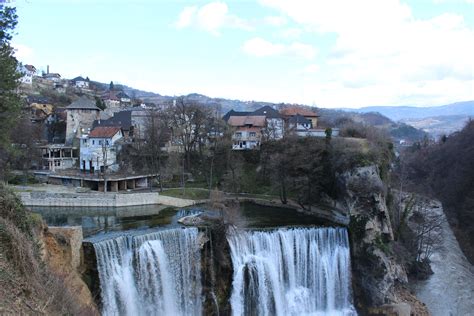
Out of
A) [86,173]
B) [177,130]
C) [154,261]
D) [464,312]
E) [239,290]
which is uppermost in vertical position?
[177,130]

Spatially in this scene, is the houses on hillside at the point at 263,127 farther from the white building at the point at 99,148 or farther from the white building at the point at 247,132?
the white building at the point at 99,148

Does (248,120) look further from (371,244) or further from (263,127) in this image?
(371,244)

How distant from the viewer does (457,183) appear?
46.3 metres

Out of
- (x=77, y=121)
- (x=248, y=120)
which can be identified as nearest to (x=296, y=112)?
(x=248, y=120)

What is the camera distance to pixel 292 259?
2744 cm

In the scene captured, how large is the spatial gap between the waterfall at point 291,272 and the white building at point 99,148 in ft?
93.7

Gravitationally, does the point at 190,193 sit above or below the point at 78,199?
above

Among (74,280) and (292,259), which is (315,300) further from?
(74,280)

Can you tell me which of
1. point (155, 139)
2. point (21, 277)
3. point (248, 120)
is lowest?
point (21, 277)

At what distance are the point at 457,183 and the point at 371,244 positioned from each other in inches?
902

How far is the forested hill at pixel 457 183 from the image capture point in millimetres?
41394

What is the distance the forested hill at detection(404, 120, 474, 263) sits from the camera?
136 ft

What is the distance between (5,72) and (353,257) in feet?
78.3

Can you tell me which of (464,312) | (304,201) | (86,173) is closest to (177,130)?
(86,173)
